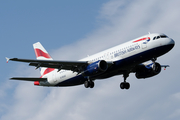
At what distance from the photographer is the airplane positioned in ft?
137

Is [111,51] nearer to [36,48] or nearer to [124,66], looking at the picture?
[124,66]

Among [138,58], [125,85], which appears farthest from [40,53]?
[138,58]

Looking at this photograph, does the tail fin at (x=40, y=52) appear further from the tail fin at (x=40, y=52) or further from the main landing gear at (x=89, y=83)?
the main landing gear at (x=89, y=83)

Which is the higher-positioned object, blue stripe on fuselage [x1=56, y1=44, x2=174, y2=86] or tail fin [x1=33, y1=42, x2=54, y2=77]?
tail fin [x1=33, y1=42, x2=54, y2=77]

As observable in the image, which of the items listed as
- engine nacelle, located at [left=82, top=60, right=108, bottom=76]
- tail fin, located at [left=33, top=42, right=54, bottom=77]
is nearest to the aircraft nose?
engine nacelle, located at [left=82, top=60, right=108, bottom=76]

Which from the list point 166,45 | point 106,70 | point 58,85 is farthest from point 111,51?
point 58,85

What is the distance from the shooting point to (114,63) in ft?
142

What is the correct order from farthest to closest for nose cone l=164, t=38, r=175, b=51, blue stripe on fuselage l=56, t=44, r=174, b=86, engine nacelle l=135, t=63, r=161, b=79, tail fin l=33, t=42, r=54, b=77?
tail fin l=33, t=42, r=54, b=77 → engine nacelle l=135, t=63, r=161, b=79 → blue stripe on fuselage l=56, t=44, r=174, b=86 → nose cone l=164, t=38, r=175, b=51

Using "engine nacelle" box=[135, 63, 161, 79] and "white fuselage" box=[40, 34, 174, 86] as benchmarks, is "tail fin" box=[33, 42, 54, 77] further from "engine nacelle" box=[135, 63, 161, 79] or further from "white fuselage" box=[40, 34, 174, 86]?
"engine nacelle" box=[135, 63, 161, 79]

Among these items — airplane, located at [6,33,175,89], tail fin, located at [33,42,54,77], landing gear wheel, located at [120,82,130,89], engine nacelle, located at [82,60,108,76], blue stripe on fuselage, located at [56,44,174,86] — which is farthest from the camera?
tail fin, located at [33,42,54,77]

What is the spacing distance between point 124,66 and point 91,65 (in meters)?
4.20

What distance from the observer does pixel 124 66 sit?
4331 cm

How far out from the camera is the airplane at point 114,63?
41700 mm

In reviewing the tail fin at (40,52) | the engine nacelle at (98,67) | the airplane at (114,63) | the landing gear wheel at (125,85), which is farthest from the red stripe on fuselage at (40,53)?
the engine nacelle at (98,67)
